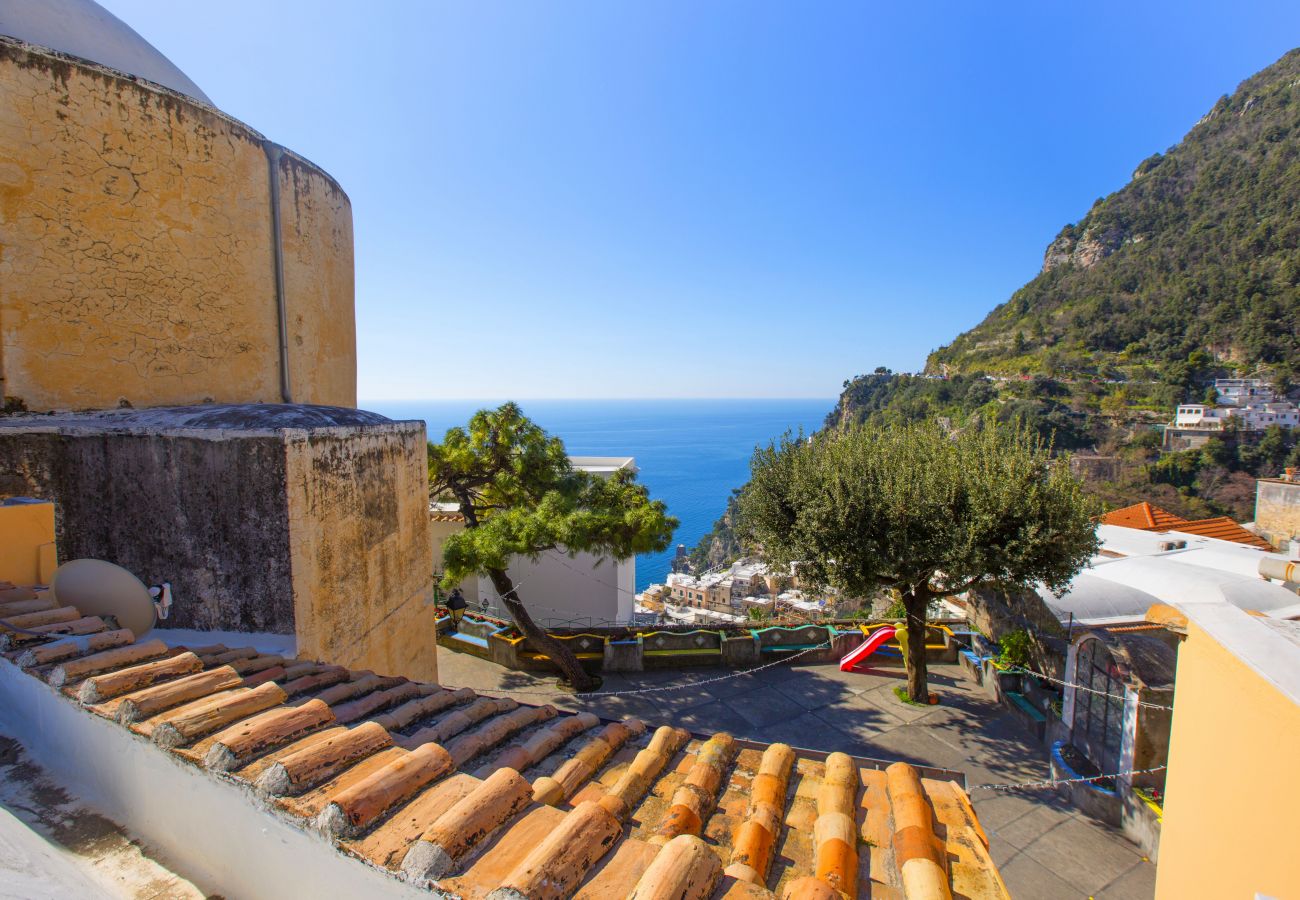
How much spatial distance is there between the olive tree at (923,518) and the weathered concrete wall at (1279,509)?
26804 mm

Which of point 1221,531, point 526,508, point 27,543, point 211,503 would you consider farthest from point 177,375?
point 1221,531

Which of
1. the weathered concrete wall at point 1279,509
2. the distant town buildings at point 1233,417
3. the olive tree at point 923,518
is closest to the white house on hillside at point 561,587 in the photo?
the olive tree at point 923,518

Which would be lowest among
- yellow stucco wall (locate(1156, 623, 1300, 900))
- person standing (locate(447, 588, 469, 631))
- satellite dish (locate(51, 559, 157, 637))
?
person standing (locate(447, 588, 469, 631))

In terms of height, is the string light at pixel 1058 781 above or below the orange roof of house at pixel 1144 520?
below

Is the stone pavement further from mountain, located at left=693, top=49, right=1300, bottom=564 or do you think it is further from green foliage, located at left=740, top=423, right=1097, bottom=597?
mountain, located at left=693, top=49, right=1300, bottom=564

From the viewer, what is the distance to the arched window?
7688 mm

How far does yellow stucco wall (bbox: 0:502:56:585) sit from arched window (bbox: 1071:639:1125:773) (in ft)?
35.0

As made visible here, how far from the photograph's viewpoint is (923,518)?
938 cm

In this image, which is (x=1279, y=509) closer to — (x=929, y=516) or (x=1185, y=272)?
(x=929, y=516)

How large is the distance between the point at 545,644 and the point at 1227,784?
9664 mm

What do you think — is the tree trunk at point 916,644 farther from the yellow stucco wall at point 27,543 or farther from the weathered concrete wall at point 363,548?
the yellow stucco wall at point 27,543

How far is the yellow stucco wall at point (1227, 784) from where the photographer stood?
304 cm

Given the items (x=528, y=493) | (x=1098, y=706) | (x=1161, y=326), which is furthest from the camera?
(x=1161, y=326)

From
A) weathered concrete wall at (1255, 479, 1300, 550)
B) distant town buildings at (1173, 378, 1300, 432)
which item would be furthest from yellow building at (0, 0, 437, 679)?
distant town buildings at (1173, 378, 1300, 432)
